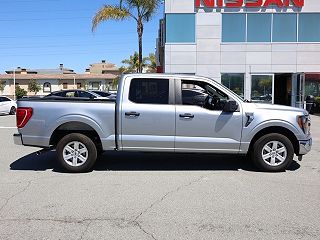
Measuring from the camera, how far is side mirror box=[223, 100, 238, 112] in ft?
23.6

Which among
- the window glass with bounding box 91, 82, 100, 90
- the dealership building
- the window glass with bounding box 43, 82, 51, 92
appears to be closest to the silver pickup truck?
the dealership building

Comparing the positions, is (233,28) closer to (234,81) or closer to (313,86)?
(234,81)

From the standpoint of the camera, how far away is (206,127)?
7293mm

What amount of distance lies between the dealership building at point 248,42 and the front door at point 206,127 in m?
18.1

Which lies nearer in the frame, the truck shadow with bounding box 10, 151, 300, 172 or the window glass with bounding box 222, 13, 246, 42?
the truck shadow with bounding box 10, 151, 300, 172

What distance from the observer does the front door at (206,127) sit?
23.9ft

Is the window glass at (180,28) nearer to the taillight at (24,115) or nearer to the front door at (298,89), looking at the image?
the front door at (298,89)

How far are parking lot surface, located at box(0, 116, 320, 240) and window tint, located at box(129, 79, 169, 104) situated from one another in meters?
1.39

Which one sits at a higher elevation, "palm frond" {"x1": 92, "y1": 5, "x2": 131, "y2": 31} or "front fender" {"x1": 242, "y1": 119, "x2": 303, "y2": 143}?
"palm frond" {"x1": 92, "y1": 5, "x2": 131, "y2": 31}

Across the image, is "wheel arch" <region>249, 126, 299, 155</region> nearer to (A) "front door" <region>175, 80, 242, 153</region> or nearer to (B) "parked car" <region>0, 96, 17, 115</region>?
(A) "front door" <region>175, 80, 242, 153</region>

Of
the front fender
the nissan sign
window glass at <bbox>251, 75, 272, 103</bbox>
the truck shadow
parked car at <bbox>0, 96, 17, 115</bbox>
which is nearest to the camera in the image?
the front fender

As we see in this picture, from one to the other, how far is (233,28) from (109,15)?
7.99 m

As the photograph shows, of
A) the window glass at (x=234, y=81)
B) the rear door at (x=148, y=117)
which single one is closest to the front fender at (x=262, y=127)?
the rear door at (x=148, y=117)

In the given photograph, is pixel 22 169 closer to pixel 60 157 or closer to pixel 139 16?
pixel 60 157
